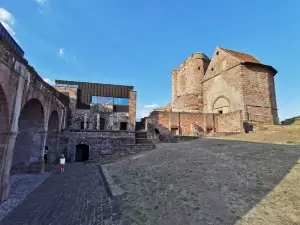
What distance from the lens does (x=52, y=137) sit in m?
13.5

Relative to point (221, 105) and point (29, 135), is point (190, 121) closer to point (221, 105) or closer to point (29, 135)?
point (221, 105)

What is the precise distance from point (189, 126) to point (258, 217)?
58.9 ft

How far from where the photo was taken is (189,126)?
21.5 metres

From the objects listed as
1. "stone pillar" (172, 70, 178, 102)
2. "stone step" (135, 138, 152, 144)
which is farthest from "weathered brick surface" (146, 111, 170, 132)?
"stone pillar" (172, 70, 178, 102)

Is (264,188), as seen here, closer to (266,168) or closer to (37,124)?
(266,168)

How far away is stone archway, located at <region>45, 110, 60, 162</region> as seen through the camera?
44.2ft

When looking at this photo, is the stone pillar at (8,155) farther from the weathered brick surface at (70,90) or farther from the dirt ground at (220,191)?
the weathered brick surface at (70,90)

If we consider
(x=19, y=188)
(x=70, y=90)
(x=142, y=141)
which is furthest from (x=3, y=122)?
(x=70, y=90)

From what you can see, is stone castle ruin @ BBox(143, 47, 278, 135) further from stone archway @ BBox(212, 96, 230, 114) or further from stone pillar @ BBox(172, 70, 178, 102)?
stone pillar @ BBox(172, 70, 178, 102)

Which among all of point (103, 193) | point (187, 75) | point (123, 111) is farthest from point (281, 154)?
point (187, 75)

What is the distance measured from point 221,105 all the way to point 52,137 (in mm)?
20001

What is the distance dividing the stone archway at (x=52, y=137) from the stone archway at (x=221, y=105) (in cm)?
Result: 1935

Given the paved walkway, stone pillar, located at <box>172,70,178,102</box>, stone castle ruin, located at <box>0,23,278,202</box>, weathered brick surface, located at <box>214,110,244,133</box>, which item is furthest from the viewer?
stone pillar, located at <box>172,70,178,102</box>

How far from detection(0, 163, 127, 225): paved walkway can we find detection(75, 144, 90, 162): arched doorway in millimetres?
9890
